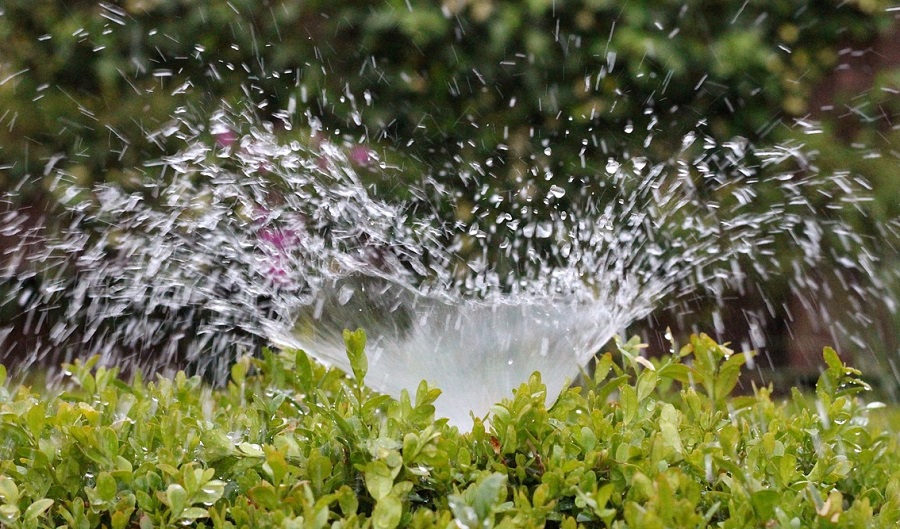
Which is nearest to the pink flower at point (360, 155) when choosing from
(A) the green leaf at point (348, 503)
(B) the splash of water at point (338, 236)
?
(B) the splash of water at point (338, 236)

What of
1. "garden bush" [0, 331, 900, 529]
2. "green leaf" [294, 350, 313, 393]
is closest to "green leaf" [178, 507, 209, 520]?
"garden bush" [0, 331, 900, 529]

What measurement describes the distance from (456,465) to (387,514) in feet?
0.80

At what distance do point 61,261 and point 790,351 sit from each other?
384 cm

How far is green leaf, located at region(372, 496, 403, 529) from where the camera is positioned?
1255mm

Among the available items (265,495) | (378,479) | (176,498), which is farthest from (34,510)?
(378,479)

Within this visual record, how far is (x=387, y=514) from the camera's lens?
126 centimetres

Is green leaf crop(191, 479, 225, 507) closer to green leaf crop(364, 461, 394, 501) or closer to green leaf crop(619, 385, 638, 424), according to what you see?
green leaf crop(364, 461, 394, 501)

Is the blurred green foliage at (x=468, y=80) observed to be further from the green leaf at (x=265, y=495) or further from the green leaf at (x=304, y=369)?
the green leaf at (x=265, y=495)

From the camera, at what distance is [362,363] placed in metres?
1.54

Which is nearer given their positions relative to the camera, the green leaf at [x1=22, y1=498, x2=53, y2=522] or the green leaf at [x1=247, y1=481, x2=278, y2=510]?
the green leaf at [x1=247, y1=481, x2=278, y2=510]

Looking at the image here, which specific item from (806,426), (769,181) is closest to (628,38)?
(769,181)

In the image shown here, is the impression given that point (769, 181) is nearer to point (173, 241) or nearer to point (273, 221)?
point (273, 221)

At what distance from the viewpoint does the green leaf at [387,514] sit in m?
1.25

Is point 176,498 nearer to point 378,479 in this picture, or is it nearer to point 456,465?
point 378,479
